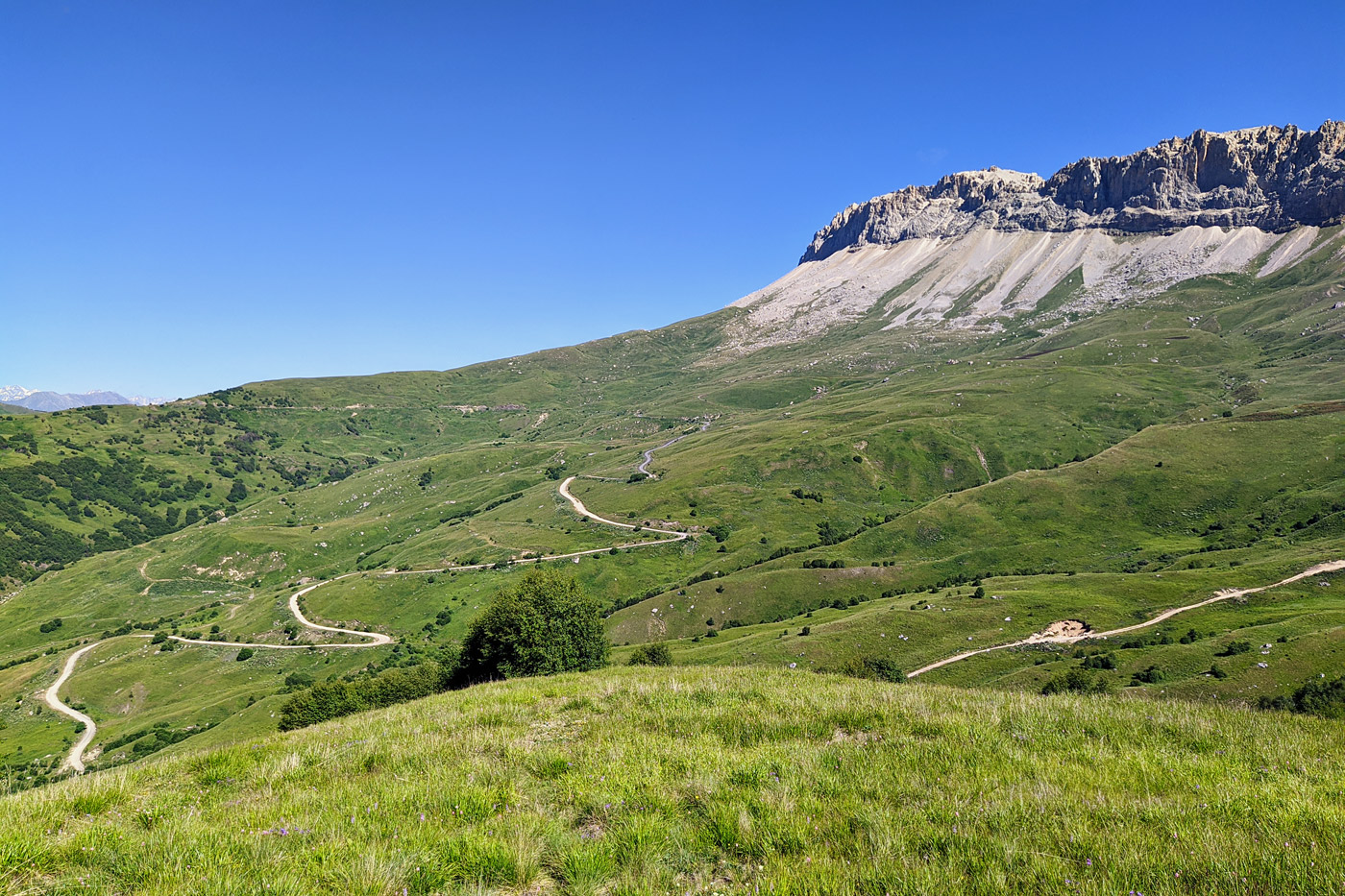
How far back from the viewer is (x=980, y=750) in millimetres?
8875

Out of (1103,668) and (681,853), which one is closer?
(681,853)

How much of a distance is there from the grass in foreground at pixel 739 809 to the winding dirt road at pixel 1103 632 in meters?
77.0

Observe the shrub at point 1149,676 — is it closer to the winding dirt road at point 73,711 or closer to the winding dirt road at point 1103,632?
the winding dirt road at point 1103,632

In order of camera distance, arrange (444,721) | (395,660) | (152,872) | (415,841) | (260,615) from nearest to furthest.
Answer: (152,872)
(415,841)
(444,721)
(395,660)
(260,615)

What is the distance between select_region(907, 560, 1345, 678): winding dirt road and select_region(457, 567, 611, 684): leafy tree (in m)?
50.0

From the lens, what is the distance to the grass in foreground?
549 centimetres

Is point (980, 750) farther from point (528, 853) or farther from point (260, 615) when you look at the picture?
point (260, 615)

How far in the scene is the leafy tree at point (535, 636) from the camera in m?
42.3

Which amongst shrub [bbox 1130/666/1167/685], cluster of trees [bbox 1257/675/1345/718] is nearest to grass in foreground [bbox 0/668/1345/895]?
cluster of trees [bbox 1257/675/1345/718]

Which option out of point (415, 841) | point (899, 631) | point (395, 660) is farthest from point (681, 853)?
point (395, 660)

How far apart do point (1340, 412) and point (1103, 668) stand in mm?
178846

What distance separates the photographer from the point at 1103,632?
3418 inches

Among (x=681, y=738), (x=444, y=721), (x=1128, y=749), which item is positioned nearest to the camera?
(x=1128, y=749)

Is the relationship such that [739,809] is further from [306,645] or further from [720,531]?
[306,645]
